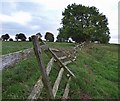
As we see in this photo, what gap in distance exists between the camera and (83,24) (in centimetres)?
4897

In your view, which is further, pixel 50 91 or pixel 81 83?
pixel 81 83

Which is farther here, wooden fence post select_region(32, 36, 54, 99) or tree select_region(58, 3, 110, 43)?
tree select_region(58, 3, 110, 43)

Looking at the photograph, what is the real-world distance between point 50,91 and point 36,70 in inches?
114

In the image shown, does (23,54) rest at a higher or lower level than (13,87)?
higher

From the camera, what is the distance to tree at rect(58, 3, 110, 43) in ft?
156

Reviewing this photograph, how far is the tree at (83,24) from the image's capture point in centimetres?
4753

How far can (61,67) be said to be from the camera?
8742 mm

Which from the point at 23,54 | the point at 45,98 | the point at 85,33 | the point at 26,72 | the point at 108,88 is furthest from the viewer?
the point at 85,33

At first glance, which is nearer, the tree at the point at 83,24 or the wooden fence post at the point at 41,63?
the wooden fence post at the point at 41,63

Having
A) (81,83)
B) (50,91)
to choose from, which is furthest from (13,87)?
(81,83)

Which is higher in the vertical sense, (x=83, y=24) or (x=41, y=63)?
(x=41, y=63)

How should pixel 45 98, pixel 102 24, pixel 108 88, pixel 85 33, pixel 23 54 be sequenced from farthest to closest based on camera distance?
pixel 102 24 < pixel 85 33 < pixel 108 88 < pixel 45 98 < pixel 23 54

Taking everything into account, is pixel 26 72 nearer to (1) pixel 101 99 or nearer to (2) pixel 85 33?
(1) pixel 101 99

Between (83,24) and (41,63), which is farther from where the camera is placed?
(83,24)
